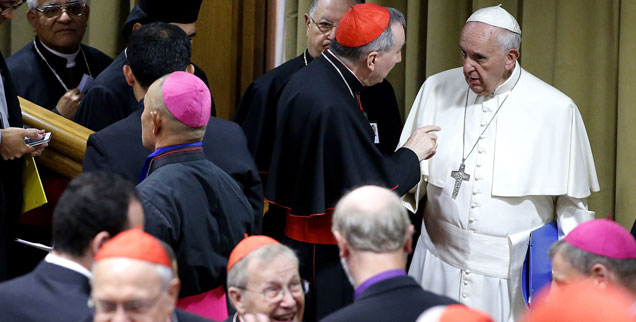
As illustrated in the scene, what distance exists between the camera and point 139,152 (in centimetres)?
390

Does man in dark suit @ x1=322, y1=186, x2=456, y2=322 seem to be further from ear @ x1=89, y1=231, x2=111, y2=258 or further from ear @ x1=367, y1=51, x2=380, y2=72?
ear @ x1=367, y1=51, x2=380, y2=72

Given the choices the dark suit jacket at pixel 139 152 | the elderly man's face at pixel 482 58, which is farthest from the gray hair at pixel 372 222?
the elderly man's face at pixel 482 58

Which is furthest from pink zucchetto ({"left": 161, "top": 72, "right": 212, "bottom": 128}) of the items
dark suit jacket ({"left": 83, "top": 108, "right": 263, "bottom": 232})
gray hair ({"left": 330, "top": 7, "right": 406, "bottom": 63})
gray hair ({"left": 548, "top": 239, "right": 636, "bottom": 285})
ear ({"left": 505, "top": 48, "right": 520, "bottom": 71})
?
ear ({"left": 505, "top": 48, "right": 520, "bottom": 71})

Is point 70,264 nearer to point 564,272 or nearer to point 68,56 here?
point 564,272

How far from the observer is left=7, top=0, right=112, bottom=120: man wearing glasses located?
17.5 ft

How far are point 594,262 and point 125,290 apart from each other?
5.00ft

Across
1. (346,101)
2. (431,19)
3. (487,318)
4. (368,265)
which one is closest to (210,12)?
(431,19)

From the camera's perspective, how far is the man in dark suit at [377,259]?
2.62 m

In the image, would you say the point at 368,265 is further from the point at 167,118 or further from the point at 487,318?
the point at 167,118

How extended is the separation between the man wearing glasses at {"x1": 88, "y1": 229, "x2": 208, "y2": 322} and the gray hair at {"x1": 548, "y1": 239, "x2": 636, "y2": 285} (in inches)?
53.6

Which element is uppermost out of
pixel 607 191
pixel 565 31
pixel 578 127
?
pixel 565 31

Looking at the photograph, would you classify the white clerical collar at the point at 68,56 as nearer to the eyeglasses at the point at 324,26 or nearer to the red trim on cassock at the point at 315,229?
the eyeglasses at the point at 324,26

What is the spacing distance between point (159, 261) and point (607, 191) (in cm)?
324

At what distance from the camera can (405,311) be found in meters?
2.61
